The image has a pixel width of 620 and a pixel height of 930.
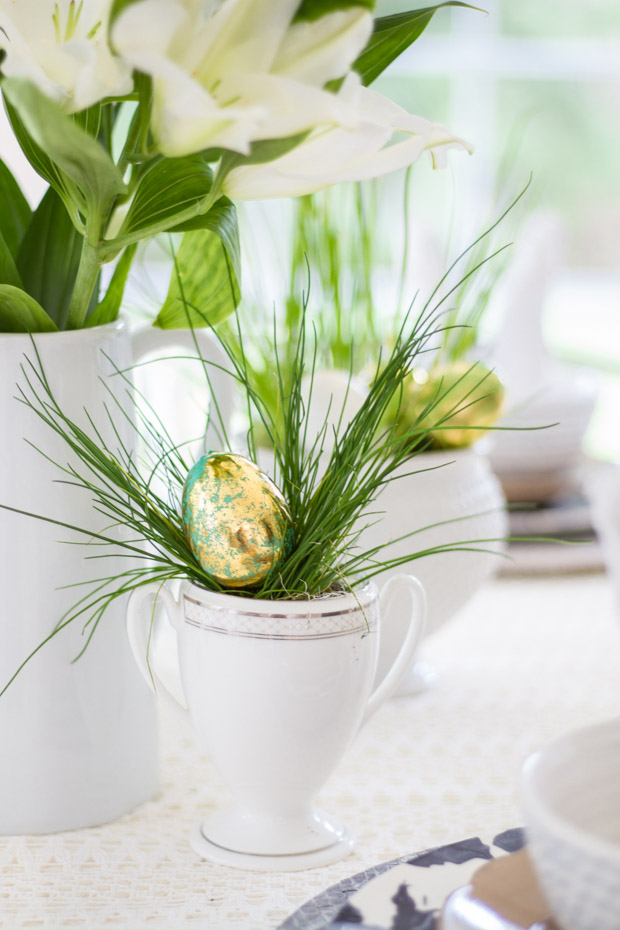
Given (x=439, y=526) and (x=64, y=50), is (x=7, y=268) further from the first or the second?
(x=439, y=526)

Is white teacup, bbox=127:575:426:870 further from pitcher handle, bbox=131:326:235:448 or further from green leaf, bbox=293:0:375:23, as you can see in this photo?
green leaf, bbox=293:0:375:23

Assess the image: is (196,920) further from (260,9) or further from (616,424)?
(616,424)

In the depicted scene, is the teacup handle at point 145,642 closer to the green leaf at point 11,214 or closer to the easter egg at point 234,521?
the easter egg at point 234,521

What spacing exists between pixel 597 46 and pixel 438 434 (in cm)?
345

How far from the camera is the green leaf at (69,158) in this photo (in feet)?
1.11

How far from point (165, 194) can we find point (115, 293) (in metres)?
0.08

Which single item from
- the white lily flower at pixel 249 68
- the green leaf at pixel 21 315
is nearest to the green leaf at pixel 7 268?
the green leaf at pixel 21 315

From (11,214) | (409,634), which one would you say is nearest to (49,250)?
(11,214)

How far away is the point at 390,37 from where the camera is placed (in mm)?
465

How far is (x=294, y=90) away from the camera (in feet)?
1.14

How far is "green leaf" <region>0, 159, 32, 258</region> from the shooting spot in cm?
50

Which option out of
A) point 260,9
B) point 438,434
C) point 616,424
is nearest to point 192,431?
point 438,434

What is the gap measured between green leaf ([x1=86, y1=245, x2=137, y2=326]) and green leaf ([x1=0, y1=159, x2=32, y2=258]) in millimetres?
47

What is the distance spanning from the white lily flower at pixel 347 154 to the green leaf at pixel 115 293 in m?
0.11
